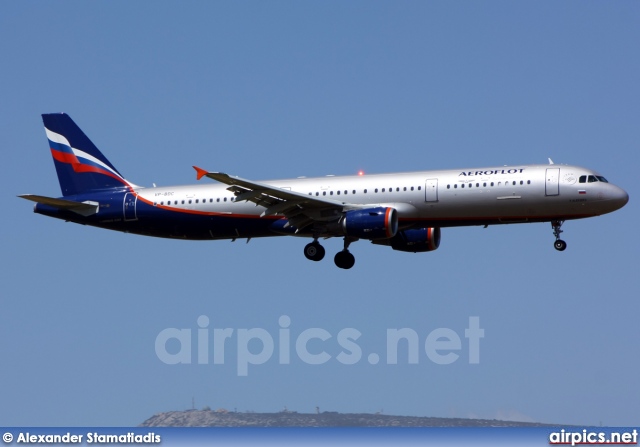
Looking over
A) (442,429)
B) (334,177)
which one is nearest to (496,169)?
(334,177)

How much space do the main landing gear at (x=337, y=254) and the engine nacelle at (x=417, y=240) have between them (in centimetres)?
186

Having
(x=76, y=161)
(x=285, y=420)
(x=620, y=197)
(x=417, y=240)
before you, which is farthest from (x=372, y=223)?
(x=285, y=420)

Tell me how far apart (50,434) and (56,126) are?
905 inches

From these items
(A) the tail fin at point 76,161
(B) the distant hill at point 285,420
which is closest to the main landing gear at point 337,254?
(A) the tail fin at point 76,161

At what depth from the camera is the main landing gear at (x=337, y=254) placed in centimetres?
5653

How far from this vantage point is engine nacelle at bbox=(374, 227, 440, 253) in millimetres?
57750

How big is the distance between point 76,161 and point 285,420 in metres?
49.0

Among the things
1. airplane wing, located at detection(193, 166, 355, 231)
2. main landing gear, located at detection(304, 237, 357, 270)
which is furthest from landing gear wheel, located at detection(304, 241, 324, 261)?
airplane wing, located at detection(193, 166, 355, 231)

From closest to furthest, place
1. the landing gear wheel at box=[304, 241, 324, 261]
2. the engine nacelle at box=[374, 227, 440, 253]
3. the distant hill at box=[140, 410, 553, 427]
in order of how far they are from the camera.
Result: the landing gear wheel at box=[304, 241, 324, 261], the engine nacelle at box=[374, 227, 440, 253], the distant hill at box=[140, 410, 553, 427]

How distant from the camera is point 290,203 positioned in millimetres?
53469

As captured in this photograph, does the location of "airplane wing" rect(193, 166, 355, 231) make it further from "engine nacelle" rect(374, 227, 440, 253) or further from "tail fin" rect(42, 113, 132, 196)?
"tail fin" rect(42, 113, 132, 196)

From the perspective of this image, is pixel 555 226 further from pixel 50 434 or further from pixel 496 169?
pixel 50 434

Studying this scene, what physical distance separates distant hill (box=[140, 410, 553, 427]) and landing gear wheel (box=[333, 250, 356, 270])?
42888 mm

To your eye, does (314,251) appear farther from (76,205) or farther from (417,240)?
(76,205)
